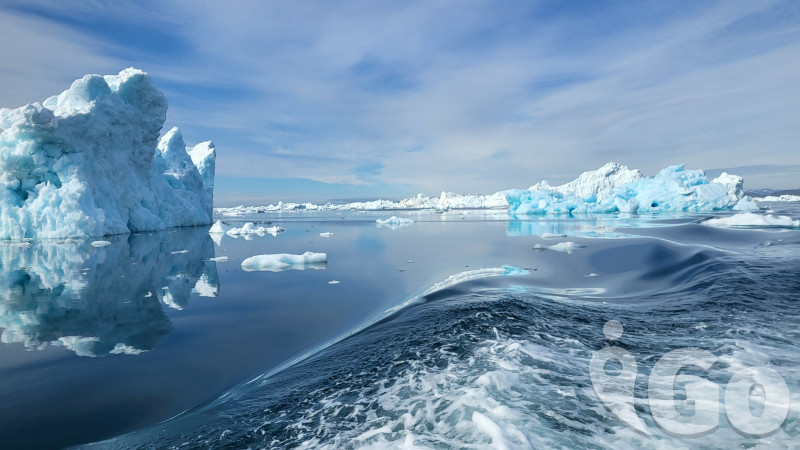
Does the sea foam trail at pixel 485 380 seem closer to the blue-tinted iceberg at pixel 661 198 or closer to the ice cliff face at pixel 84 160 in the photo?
the ice cliff face at pixel 84 160

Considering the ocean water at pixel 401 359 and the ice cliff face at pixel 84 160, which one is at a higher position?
the ice cliff face at pixel 84 160

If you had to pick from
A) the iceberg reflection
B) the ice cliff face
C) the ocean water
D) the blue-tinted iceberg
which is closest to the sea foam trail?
the ocean water

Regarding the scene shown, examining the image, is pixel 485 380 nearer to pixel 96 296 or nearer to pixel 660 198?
pixel 96 296

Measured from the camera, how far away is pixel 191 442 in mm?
2660

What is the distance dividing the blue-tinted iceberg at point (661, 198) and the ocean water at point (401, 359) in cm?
3575

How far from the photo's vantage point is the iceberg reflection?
4906 millimetres

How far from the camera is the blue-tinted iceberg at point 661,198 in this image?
122ft

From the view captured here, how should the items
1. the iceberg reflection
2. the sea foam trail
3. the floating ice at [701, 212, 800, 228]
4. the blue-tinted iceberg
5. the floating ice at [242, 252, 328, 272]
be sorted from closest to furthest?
the sea foam trail → the iceberg reflection → the floating ice at [242, 252, 328, 272] → the floating ice at [701, 212, 800, 228] → the blue-tinted iceberg

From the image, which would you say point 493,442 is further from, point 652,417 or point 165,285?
point 165,285

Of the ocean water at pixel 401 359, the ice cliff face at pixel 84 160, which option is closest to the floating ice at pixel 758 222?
the ocean water at pixel 401 359

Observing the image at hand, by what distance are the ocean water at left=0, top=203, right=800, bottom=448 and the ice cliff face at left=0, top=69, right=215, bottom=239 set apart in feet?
45.8

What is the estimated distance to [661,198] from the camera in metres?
39.4

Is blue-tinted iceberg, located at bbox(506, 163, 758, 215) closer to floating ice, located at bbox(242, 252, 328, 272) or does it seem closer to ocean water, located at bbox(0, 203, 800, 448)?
ocean water, located at bbox(0, 203, 800, 448)

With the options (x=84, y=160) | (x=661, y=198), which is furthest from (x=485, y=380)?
(x=661, y=198)
